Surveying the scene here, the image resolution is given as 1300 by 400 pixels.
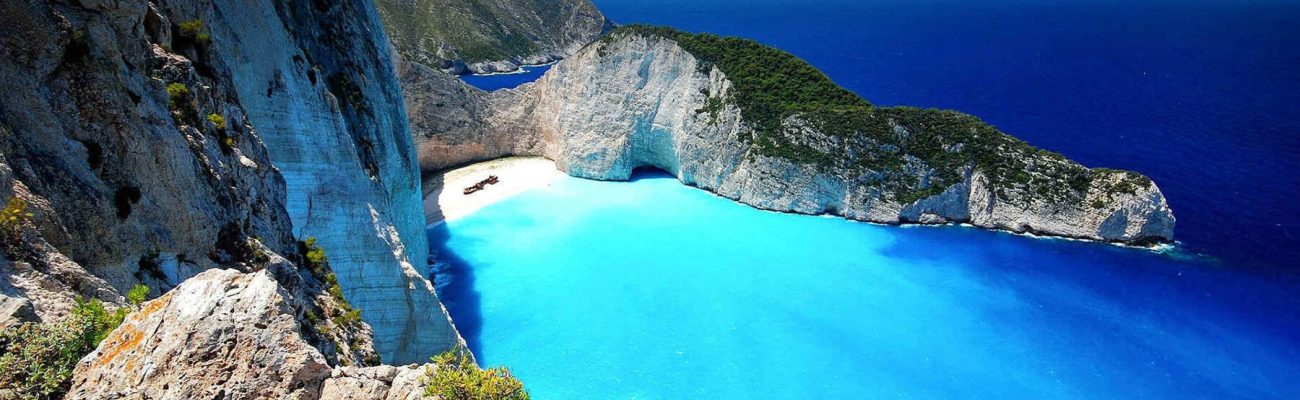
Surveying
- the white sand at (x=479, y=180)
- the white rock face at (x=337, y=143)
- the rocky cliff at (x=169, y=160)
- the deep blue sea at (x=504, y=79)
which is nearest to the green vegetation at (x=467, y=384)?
the rocky cliff at (x=169, y=160)

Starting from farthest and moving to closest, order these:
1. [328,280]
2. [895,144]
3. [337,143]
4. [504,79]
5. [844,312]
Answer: [504,79] < [895,144] < [844,312] < [337,143] < [328,280]

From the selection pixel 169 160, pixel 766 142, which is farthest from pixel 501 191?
pixel 169 160

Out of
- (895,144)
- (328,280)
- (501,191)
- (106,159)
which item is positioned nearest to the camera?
(106,159)

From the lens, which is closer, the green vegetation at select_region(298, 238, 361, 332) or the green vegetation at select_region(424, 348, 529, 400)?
the green vegetation at select_region(424, 348, 529, 400)

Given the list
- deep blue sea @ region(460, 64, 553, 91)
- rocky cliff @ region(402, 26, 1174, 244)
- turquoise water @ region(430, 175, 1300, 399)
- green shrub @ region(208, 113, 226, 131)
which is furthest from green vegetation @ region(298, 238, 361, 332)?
deep blue sea @ region(460, 64, 553, 91)

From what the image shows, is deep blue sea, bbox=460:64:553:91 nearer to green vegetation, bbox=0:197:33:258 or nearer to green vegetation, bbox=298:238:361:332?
green vegetation, bbox=298:238:361:332

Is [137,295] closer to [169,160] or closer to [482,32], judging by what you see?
[169,160]

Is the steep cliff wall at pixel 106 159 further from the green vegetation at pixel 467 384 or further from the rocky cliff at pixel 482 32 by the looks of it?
the rocky cliff at pixel 482 32
